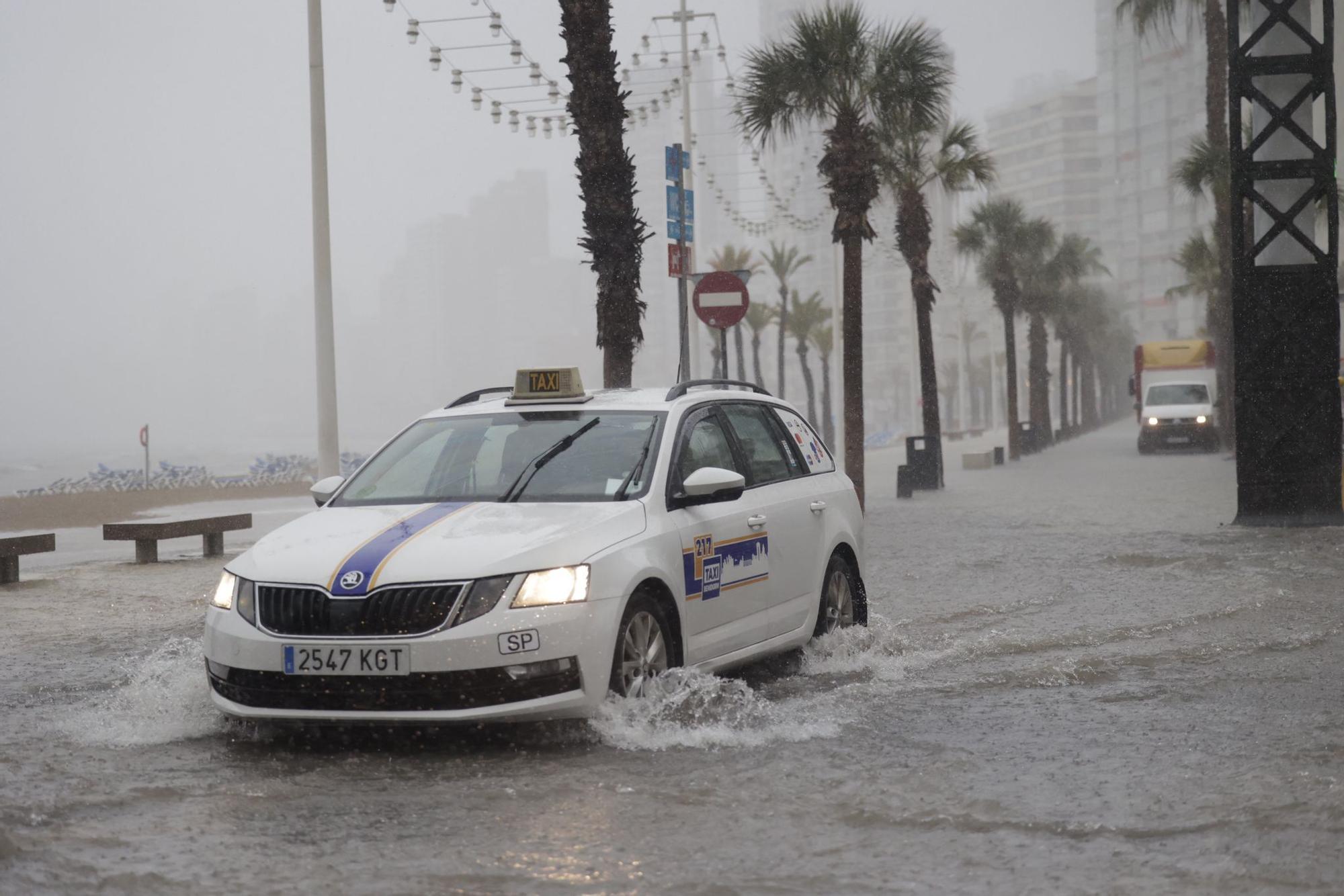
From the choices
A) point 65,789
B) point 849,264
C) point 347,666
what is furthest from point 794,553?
point 849,264

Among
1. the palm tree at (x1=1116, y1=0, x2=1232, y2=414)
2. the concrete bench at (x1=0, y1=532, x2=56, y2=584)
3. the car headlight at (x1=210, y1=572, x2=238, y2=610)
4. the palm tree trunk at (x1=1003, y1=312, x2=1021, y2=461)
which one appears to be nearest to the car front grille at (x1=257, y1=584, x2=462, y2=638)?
the car headlight at (x1=210, y1=572, x2=238, y2=610)

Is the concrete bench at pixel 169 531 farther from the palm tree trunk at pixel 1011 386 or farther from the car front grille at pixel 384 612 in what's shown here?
the palm tree trunk at pixel 1011 386

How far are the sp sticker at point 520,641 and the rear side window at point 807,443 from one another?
3.12 meters

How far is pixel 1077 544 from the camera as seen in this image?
17.6 meters

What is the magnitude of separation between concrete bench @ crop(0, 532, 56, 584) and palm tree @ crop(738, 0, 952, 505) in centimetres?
1247

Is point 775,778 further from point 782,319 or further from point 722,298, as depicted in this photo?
point 782,319

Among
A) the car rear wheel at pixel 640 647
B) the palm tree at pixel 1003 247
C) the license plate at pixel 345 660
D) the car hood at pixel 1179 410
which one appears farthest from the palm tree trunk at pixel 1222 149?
the license plate at pixel 345 660

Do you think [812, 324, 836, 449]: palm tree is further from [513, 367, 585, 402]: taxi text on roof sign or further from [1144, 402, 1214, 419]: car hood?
[513, 367, 585, 402]: taxi text on roof sign

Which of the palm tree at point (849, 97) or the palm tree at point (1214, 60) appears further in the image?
the palm tree at point (1214, 60)

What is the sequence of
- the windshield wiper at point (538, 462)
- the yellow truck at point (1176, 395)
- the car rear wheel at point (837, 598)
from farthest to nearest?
the yellow truck at point (1176, 395), the car rear wheel at point (837, 598), the windshield wiper at point (538, 462)

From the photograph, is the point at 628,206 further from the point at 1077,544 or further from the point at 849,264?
the point at 849,264

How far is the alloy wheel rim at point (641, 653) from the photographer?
22.2ft

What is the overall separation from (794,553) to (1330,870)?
13.3ft

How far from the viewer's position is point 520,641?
20.7 ft
